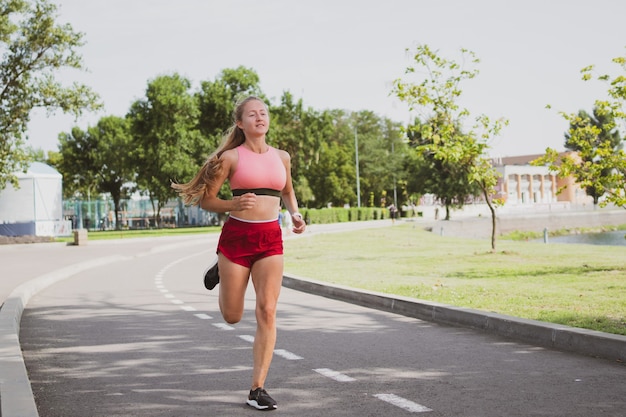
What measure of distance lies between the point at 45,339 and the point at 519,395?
566 centimetres

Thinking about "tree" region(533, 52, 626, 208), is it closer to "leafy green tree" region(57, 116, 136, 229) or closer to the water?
the water

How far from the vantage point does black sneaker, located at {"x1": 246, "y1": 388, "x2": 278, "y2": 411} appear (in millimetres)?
5293

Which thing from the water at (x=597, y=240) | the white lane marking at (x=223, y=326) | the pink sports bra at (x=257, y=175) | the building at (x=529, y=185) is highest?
the building at (x=529, y=185)

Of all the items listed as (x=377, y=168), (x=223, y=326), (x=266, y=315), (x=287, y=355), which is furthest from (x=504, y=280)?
(x=377, y=168)

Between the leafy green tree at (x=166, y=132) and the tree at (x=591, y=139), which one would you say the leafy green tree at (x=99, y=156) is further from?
the tree at (x=591, y=139)

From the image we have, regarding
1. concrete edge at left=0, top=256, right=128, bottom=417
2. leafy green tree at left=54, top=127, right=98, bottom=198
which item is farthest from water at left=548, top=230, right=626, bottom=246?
leafy green tree at left=54, top=127, right=98, bottom=198

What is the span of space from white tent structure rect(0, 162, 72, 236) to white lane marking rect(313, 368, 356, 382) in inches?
1919

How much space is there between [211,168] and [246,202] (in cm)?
34

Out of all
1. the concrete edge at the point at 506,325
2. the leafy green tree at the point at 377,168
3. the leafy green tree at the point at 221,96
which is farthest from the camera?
the leafy green tree at the point at 377,168

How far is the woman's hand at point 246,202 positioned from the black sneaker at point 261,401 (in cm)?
119

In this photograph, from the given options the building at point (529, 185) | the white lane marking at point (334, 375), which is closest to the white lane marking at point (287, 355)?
the white lane marking at point (334, 375)

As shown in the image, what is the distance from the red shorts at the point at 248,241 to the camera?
5.32 metres

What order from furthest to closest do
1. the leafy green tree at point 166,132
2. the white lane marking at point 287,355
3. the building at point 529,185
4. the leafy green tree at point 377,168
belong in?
the building at point 529,185, the leafy green tree at point 377,168, the leafy green tree at point 166,132, the white lane marking at point 287,355

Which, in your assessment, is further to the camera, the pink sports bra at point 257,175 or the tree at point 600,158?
the tree at point 600,158
